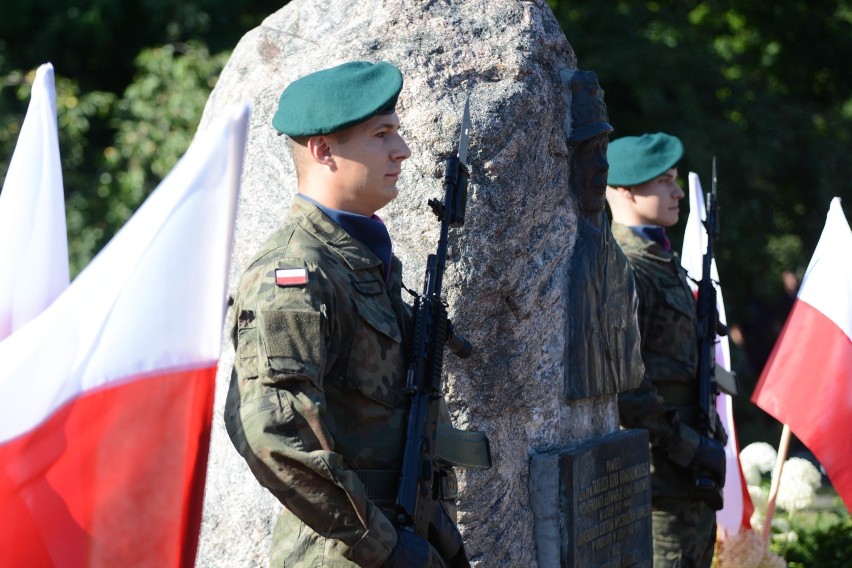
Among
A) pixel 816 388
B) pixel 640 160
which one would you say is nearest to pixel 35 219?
pixel 640 160

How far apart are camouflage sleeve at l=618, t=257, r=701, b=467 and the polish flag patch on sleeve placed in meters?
2.04

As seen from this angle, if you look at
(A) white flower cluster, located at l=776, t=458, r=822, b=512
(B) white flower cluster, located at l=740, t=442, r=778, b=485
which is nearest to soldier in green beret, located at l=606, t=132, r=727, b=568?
(A) white flower cluster, located at l=776, t=458, r=822, b=512

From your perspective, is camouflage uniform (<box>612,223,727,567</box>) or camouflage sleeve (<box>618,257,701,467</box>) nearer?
camouflage sleeve (<box>618,257,701,467</box>)

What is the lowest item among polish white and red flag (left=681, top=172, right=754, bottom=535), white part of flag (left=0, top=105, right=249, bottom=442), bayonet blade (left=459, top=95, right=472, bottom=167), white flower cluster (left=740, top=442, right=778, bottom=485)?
white flower cluster (left=740, top=442, right=778, bottom=485)

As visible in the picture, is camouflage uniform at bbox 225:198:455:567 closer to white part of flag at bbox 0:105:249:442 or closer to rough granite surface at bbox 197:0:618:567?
white part of flag at bbox 0:105:249:442

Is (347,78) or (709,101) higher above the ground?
(347,78)

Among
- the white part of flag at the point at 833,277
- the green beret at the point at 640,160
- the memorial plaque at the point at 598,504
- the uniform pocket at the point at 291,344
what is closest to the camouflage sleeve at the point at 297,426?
the uniform pocket at the point at 291,344

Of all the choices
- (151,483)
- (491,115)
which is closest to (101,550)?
(151,483)

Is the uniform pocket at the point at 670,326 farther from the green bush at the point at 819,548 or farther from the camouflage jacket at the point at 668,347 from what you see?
the green bush at the point at 819,548

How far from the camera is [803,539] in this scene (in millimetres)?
5922

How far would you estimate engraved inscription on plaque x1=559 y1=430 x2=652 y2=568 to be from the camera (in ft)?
11.6

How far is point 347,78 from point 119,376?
830 millimetres

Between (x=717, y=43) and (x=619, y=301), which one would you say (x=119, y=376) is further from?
(x=717, y=43)

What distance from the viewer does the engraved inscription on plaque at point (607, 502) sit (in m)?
3.52
